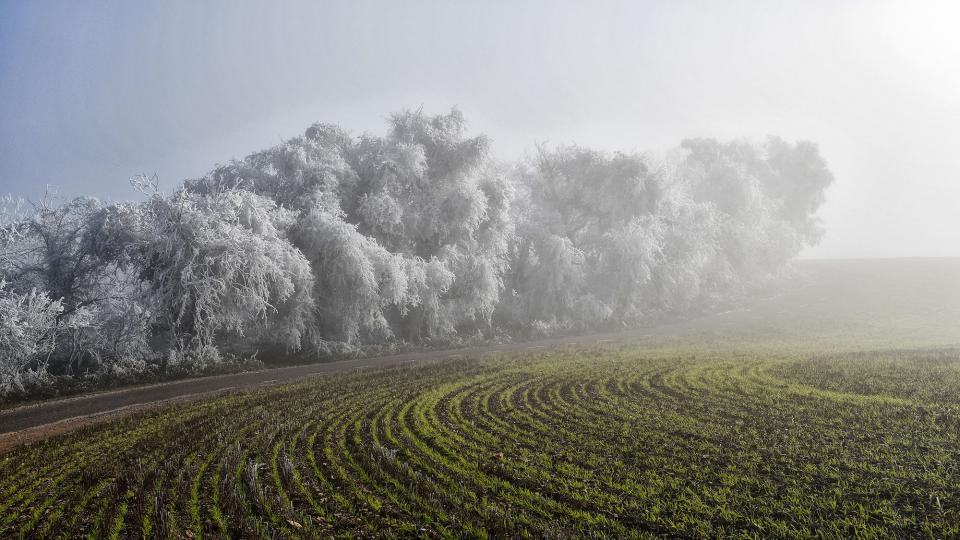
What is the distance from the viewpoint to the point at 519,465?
31.7ft

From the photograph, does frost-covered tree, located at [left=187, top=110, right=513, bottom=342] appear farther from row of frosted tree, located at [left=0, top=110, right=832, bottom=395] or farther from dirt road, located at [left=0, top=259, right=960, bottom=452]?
dirt road, located at [left=0, top=259, right=960, bottom=452]

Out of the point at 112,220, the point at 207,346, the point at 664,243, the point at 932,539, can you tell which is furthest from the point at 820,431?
the point at 664,243

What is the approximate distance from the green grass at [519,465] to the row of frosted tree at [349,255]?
9.45 m

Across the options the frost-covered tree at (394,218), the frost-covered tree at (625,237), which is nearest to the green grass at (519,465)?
the frost-covered tree at (394,218)

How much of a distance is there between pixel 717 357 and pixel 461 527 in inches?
849

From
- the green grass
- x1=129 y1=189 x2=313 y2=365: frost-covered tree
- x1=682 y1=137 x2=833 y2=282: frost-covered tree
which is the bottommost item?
the green grass

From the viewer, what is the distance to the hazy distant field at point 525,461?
751cm

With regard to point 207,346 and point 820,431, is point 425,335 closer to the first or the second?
point 207,346

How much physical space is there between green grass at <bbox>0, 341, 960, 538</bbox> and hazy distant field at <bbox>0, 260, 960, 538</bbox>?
45 millimetres

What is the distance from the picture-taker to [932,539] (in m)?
6.62

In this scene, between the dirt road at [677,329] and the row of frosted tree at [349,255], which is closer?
the dirt road at [677,329]

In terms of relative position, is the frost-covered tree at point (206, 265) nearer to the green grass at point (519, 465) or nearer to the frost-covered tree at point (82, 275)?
the frost-covered tree at point (82, 275)

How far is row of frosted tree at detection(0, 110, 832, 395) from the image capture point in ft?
77.8

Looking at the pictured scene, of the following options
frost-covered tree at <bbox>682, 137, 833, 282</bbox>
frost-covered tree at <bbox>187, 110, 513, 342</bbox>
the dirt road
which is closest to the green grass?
the dirt road
